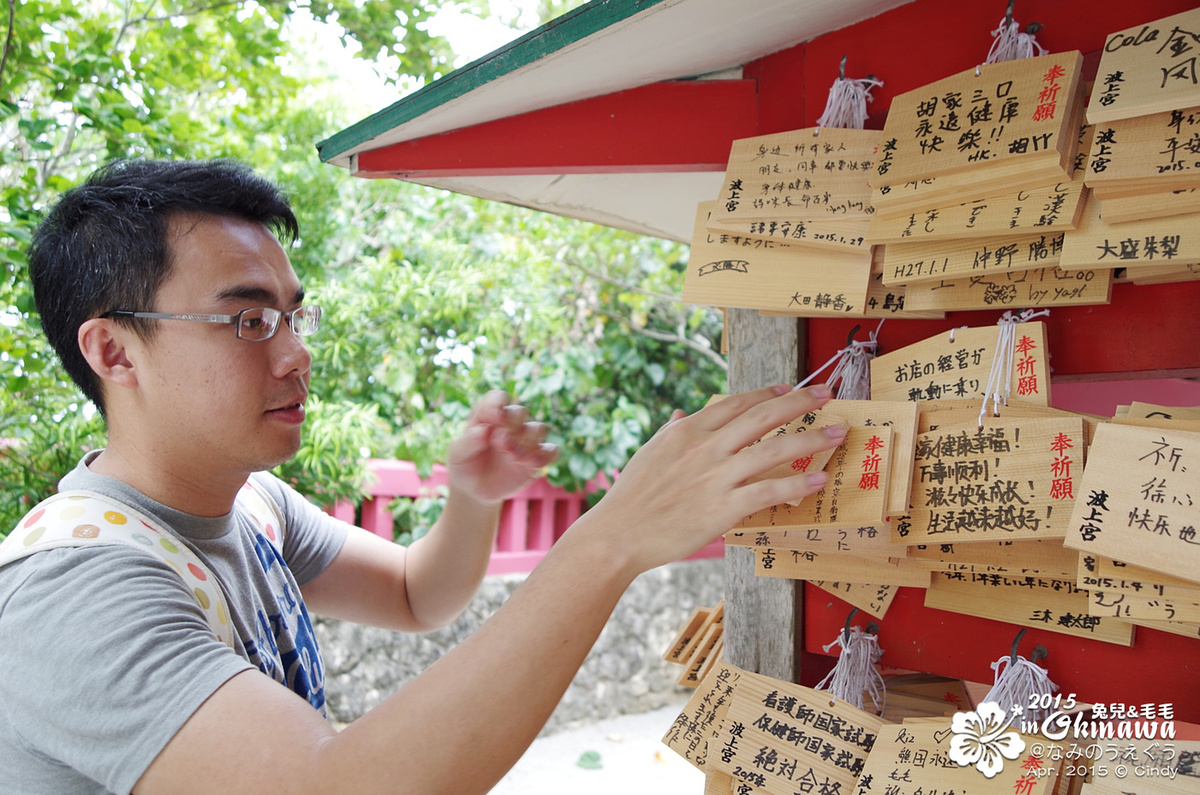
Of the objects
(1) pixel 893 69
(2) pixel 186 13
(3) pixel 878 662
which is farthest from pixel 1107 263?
(2) pixel 186 13

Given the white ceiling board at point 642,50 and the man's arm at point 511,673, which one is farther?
the white ceiling board at point 642,50

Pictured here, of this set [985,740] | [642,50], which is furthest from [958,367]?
[642,50]

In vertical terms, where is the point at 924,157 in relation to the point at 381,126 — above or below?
below

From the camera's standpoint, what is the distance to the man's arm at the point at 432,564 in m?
1.68

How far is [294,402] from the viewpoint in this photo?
59.1 inches

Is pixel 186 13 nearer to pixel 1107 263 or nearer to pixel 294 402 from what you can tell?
pixel 294 402

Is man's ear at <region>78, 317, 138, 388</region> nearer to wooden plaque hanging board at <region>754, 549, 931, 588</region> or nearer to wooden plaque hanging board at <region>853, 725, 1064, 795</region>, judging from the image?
wooden plaque hanging board at <region>754, 549, 931, 588</region>

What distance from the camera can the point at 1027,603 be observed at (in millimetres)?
1144

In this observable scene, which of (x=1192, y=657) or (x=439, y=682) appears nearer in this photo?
(x=439, y=682)

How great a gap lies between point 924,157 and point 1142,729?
0.77m

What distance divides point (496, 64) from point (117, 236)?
2.37 ft

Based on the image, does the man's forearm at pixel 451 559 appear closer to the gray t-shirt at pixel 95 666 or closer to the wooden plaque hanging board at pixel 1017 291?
the gray t-shirt at pixel 95 666

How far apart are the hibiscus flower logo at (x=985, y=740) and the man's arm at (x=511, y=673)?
38cm

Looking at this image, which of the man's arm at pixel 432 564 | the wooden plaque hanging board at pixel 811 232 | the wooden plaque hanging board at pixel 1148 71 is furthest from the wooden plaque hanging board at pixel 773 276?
the man's arm at pixel 432 564
